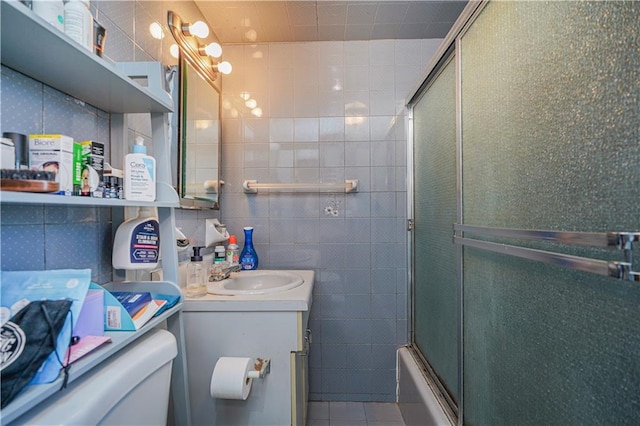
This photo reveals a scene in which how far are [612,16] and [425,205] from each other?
1.04 meters

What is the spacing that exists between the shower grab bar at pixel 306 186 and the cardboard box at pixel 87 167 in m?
1.01

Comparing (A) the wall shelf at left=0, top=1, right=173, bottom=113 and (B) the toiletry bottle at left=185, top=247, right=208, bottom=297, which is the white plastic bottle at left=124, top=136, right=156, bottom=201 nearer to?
(A) the wall shelf at left=0, top=1, right=173, bottom=113

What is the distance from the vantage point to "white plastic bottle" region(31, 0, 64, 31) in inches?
20.5

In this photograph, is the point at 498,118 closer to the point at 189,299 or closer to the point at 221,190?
the point at 189,299

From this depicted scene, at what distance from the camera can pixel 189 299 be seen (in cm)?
104

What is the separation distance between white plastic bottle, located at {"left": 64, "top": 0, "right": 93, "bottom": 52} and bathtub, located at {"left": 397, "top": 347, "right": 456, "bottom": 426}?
152 cm

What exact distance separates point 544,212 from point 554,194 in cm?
5

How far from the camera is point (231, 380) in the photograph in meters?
0.93

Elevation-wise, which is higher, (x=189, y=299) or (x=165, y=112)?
(x=165, y=112)

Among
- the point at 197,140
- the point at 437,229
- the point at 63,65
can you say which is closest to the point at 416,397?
the point at 437,229

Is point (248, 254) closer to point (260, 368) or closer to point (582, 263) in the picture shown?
point (260, 368)

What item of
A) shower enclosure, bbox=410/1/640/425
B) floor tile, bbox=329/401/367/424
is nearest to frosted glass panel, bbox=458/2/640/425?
shower enclosure, bbox=410/1/640/425

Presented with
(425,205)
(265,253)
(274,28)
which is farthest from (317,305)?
(274,28)

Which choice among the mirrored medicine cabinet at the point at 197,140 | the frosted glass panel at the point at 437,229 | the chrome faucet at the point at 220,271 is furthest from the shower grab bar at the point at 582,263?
the mirrored medicine cabinet at the point at 197,140
